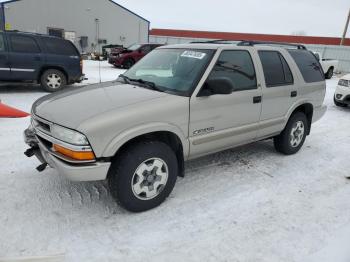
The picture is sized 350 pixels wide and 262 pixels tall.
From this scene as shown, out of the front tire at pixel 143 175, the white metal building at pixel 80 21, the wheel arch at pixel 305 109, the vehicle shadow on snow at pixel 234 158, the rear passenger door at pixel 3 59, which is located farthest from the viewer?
the white metal building at pixel 80 21

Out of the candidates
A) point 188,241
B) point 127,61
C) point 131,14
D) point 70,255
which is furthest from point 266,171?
point 131,14

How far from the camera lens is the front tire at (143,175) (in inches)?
120

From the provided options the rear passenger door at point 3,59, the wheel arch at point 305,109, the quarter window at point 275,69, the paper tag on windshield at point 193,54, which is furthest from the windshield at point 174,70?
the rear passenger door at point 3,59

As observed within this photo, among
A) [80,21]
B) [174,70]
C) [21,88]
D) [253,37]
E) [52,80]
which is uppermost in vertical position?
[80,21]

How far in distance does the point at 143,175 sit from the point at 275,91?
7.90ft

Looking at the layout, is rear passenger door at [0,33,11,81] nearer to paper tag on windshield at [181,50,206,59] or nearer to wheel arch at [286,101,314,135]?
paper tag on windshield at [181,50,206,59]

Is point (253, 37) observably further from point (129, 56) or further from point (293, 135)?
point (293, 135)

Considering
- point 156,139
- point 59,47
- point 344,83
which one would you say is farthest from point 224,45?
point 59,47

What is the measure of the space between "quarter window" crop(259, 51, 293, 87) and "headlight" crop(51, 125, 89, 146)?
275 cm

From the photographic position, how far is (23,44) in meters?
9.11

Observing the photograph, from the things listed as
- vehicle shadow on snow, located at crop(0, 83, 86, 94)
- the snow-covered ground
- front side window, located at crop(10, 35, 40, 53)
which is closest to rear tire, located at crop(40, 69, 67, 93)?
vehicle shadow on snow, located at crop(0, 83, 86, 94)

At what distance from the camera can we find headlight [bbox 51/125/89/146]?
2.80 metres

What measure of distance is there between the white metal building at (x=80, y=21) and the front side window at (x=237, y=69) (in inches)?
1131

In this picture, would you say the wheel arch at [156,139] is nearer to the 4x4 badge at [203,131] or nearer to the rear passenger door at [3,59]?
the 4x4 badge at [203,131]
